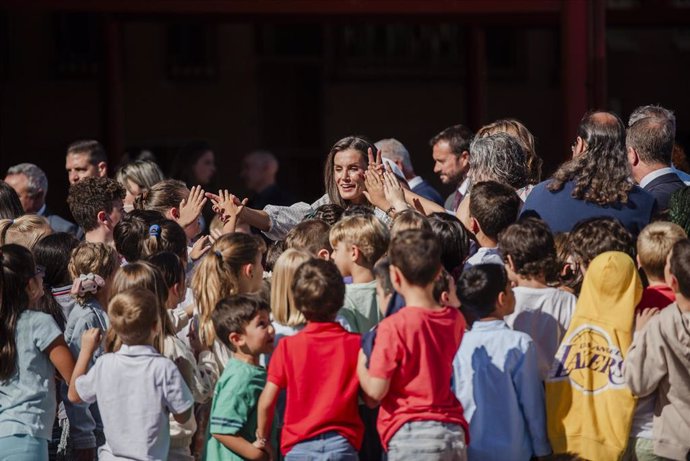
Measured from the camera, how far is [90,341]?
523 cm

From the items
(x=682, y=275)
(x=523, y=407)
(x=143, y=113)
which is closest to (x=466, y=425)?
(x=523, y=407)

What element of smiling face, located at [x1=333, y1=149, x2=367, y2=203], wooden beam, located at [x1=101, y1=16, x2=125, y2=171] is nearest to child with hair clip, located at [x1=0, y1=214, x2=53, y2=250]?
smiling face, located at [x1=333, y1=149, x2=367, y2=203]

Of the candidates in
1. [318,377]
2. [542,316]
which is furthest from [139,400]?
[542,316]

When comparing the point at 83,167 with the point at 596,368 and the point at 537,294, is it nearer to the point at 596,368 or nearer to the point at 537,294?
the point at 537,294

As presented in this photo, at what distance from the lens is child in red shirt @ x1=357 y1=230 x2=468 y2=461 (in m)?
4.62

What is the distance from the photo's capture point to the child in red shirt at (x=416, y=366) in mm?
4617

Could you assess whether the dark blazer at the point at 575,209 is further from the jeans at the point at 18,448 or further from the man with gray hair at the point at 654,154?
the jeans at the point at 18,448

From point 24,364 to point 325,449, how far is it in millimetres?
1443

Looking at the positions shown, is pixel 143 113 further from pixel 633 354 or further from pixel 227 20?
pixel 633 354

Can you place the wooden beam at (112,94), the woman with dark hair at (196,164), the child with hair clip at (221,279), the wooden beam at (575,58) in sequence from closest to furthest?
1. the child with hair clip at (221,279)
2. the wooden beam at (575,58)
3. the woman with dark hair at (196,164)
4. the wooden beam at (112,94)

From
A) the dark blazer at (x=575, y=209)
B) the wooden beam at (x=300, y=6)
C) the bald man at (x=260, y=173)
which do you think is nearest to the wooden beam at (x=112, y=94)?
the bald man at (x=260, y=173)

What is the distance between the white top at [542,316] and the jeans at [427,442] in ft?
2.10

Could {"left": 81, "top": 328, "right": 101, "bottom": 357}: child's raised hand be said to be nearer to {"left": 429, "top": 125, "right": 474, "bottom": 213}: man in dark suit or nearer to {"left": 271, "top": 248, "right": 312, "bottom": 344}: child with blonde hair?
{"left": 271, "top": 248, "right": 312, "bottom": 344}: child with blonde hair

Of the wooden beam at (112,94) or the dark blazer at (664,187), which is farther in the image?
the wooden beam at (112,94)
